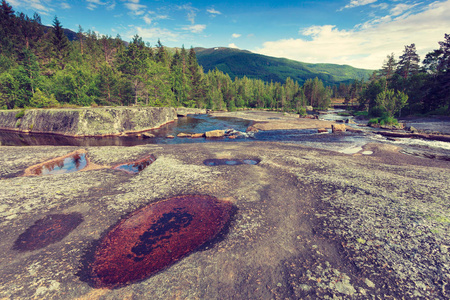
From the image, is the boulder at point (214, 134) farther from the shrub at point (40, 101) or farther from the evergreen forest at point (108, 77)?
the shrub at point (40, 101)

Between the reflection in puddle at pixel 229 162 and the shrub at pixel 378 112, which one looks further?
the shrub at pixel 378 112

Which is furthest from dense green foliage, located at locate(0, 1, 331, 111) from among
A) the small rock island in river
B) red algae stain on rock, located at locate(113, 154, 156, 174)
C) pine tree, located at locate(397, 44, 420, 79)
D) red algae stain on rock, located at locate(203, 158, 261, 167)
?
pine tree, located at locate(397, 44, 420, 79)

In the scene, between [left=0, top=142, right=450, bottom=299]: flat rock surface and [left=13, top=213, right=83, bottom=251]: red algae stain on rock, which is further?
[left=13, top=213, right=83, bottom=251]: red algae stain on rock

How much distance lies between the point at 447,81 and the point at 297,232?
78.6m

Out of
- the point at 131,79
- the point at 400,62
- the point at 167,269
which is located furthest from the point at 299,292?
the point at 400,62

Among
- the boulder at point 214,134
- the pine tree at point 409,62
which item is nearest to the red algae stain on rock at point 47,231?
the boulder at point 214,134

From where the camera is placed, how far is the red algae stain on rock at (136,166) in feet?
58.8

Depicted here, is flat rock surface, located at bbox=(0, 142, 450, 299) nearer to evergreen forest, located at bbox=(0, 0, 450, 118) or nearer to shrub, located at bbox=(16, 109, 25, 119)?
shrub, located at bbox=(16, 109, 25, 119)

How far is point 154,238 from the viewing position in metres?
9.08

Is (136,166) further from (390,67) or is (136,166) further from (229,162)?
(390,67)

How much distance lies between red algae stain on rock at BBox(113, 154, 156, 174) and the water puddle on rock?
428 centimetres

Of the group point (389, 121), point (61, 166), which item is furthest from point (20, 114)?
point (389, 121)

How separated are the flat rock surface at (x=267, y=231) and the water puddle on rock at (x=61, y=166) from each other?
3.63 ft

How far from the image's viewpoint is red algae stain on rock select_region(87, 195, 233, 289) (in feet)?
23.4
